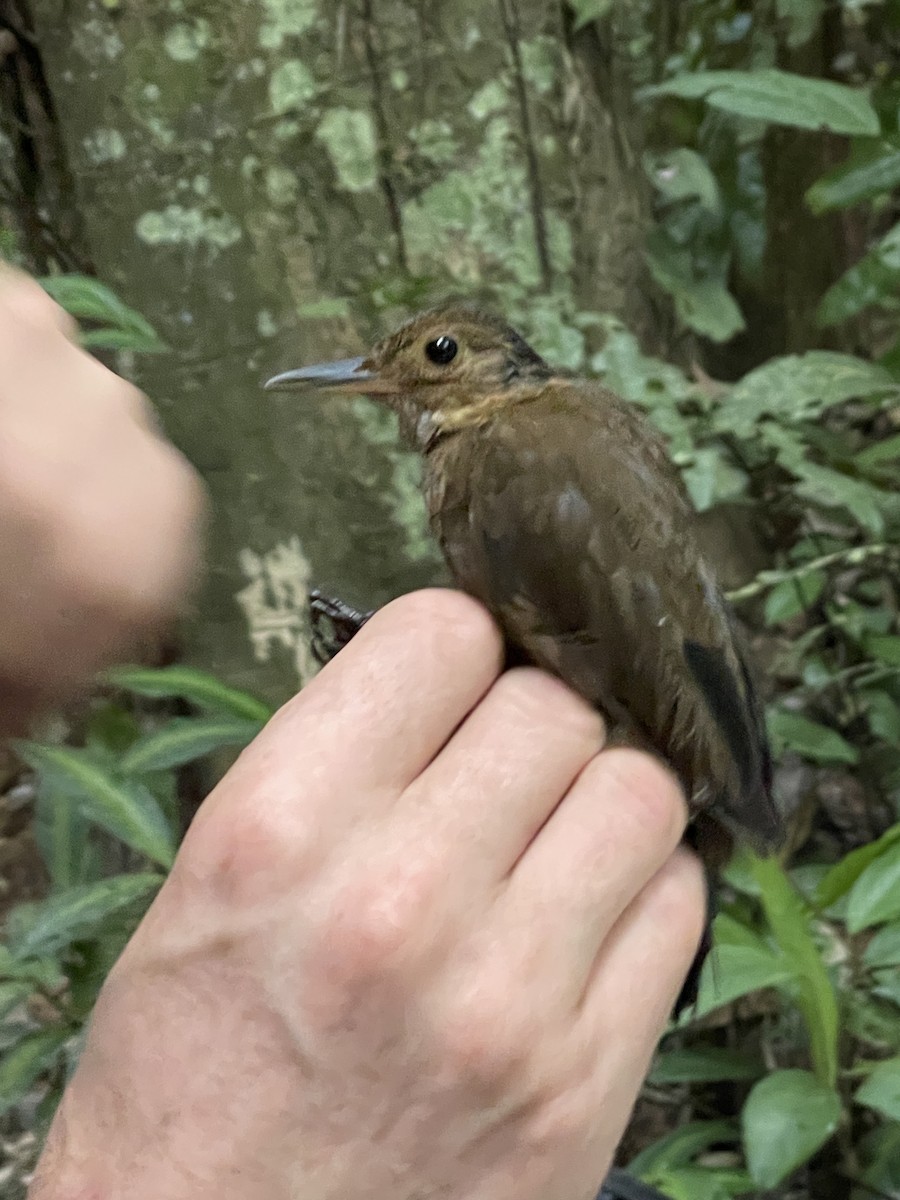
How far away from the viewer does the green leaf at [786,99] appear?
149cm

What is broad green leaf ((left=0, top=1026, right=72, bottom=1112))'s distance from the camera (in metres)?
1.13

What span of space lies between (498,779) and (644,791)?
0.44ft

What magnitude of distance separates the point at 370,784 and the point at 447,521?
0.28 meters

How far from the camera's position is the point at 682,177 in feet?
6.72

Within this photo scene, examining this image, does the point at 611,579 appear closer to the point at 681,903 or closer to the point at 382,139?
the point at 681,903

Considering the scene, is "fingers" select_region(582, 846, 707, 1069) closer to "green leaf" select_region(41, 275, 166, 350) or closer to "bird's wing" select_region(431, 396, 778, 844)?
"bird's wing" select_region(431, 396, 778, 844)

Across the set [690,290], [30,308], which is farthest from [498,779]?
[690,290]

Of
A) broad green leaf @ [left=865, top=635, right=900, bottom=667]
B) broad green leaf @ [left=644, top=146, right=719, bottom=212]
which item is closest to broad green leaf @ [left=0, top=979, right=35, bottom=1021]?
broad green leaf @ [left=865, top=635, right=900, bottom=667]

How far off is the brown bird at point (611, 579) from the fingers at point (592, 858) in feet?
0.23

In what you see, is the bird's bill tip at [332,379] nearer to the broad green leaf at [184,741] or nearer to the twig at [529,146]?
the broad green leaf at [184,741]

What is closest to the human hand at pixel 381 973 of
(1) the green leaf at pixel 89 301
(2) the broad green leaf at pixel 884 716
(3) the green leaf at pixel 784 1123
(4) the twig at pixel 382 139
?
(3) the green leaf at pixel 784 1123

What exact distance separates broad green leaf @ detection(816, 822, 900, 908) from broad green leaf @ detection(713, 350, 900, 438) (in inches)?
27.3

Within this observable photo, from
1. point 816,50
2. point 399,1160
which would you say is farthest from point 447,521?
point 816,50

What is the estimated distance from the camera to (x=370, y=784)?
66 cm
